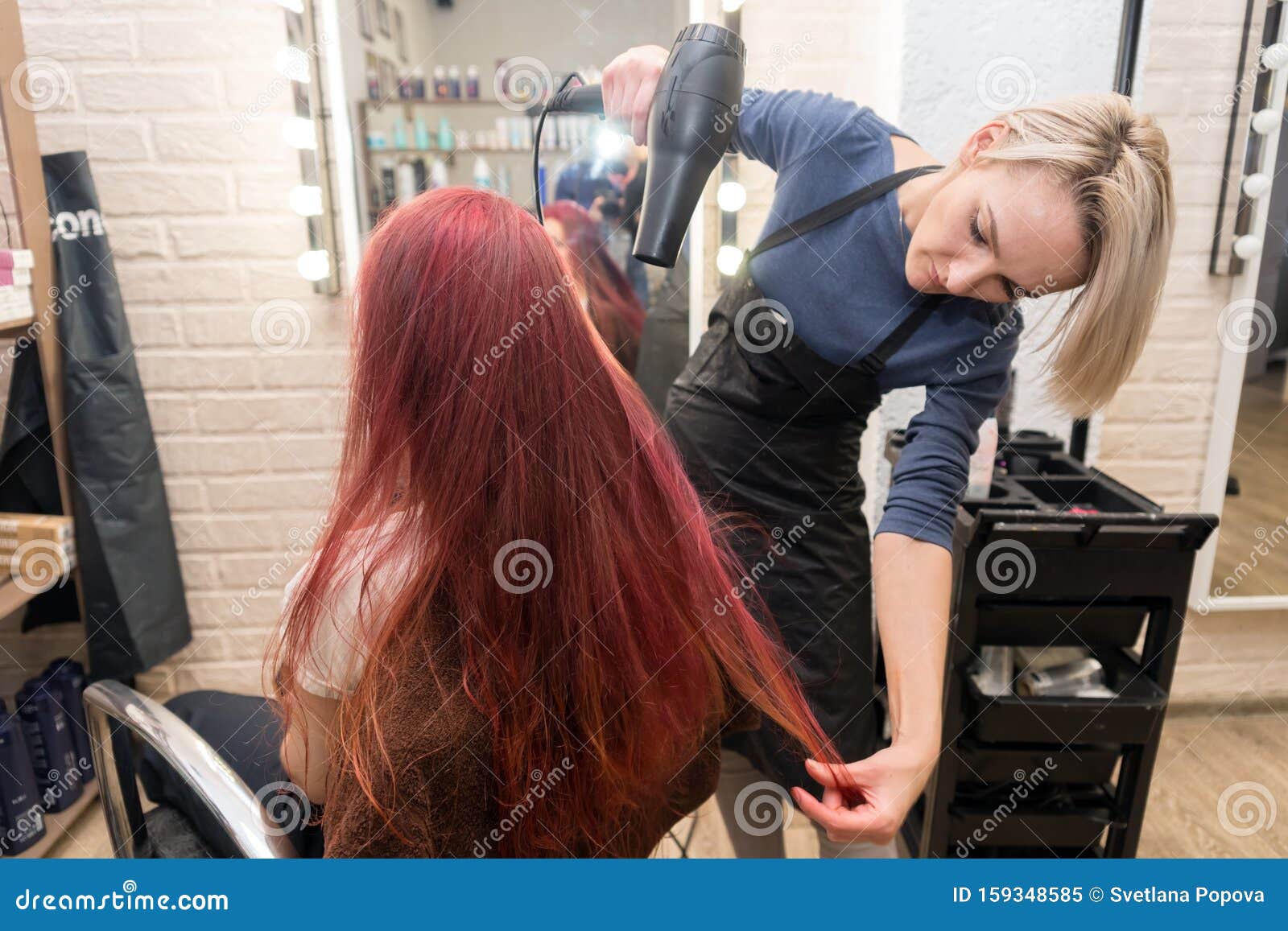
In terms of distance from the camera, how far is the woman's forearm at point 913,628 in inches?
33.5

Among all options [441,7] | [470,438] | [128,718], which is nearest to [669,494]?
[470,438]

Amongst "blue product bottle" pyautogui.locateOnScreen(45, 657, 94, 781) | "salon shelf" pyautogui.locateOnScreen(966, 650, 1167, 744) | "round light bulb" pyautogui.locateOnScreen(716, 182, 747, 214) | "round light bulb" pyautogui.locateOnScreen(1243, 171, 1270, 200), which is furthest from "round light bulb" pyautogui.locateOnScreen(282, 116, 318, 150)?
"round light bulb" pyautogui.locateOnScreen(1243, 171, 1270, 200)

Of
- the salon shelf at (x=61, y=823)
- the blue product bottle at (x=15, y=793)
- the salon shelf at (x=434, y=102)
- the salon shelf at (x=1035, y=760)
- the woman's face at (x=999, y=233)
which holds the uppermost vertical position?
the salon shelf at (x=434, y=102)

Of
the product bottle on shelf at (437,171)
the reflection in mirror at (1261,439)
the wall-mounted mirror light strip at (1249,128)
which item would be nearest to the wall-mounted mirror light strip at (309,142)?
the product bottle on shelf at (437,171)

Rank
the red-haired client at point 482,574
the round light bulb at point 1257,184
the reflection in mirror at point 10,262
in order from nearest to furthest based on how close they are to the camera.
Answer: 1. the red-haired client at point 482,574
2. the reflection in mirror at point 10,262
3. the round light bulb at point 1257,184

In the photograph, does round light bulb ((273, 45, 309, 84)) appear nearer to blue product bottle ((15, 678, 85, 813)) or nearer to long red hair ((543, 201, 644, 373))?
long red hair ((543, 201, 644, 373))

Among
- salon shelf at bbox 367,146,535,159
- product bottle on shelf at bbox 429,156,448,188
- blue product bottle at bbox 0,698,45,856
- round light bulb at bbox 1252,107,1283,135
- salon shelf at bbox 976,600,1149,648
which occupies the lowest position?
blue product bottle at bbox 0,698,45,856

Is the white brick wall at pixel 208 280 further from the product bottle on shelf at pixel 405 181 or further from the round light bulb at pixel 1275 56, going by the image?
the round light bulb at pixel 1275 56

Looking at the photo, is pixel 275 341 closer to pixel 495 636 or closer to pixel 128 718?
pixel 128 718

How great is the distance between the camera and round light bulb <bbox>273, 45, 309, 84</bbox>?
1.57m

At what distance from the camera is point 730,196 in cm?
161

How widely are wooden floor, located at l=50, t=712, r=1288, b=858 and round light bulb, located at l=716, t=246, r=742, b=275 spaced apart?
1044 mm

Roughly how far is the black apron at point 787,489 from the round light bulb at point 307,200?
0.89 meters

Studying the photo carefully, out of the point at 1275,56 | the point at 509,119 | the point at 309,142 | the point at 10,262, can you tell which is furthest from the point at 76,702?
the point at 1275,56
